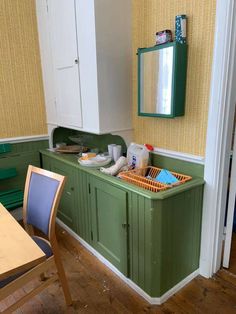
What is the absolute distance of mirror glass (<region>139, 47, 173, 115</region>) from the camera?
1.60 metres

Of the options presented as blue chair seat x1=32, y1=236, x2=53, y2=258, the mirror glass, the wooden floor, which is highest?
the mirror glass

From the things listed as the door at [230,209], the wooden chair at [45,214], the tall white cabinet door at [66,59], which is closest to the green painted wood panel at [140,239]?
the wooden chair at [45,214]

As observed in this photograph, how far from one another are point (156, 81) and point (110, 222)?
1.06m

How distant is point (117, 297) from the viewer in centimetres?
167

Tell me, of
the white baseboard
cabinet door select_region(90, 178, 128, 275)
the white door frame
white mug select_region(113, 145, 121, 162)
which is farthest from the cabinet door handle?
white mug select_region(113, 145, 121, 162)

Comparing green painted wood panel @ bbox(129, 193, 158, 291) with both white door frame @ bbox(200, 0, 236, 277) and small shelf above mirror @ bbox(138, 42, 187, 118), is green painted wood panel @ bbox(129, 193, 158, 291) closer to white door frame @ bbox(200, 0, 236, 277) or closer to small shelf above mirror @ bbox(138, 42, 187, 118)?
white door frame @ bbox(200, 0, 236, 277)

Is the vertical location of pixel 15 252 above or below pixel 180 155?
below

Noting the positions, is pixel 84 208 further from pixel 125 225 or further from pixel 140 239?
pixel 140 239

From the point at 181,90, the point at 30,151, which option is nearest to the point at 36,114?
the point at 30,151

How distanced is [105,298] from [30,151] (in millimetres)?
1671

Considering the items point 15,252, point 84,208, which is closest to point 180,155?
point 84,208

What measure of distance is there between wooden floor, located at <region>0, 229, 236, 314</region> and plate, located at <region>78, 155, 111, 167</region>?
83cm

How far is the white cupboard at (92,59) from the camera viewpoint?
180 cm

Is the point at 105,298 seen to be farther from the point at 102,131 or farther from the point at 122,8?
the point at 122,8
